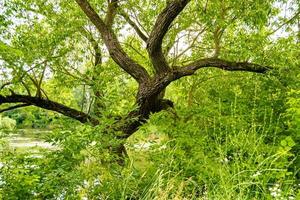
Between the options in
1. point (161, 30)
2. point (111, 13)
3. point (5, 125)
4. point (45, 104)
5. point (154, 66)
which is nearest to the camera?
point (161, 30)

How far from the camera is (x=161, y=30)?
5.83m

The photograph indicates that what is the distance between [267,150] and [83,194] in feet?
5.96

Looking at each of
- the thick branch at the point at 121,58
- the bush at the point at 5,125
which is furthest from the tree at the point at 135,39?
the bush at the point at 5,125

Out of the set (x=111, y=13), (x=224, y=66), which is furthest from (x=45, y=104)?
(x=224, y=66)

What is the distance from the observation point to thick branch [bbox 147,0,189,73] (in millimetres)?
5562

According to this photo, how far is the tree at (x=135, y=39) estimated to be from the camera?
6031 millimetres

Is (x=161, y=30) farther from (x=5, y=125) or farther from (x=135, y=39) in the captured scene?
(x=135, y=39)

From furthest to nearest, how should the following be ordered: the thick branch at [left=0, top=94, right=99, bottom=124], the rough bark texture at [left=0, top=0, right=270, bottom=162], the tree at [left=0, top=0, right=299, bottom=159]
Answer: the thick branch at [left=0, top=94, right=99, bottom=124] → the rough bark texture at [left=0, top=0, right=270, bottom=162] → the tree at [left=0, top=0, right=299, bottom=159]

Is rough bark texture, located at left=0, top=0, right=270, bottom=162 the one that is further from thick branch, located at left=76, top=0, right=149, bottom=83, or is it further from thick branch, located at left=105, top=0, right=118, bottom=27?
thick branch, located at left=105, top=0, right=118, bottom=27

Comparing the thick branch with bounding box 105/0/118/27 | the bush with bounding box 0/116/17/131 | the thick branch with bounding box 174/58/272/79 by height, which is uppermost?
the thick branch with bounding box 105/0/118/27

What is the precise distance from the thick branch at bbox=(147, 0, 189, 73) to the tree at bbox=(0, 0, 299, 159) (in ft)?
0.04

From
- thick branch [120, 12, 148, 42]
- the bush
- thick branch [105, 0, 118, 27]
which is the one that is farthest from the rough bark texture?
thick branch [120, 12, 148, 42]

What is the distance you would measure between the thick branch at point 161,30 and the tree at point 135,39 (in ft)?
0.04

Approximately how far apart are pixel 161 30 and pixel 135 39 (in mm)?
2997
